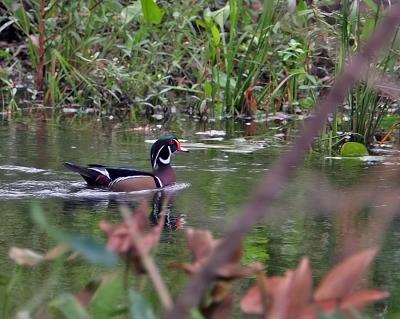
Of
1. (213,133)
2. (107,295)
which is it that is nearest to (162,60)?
(213,133)

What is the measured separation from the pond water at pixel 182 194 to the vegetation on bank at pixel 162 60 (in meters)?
0.77

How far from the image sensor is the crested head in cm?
870

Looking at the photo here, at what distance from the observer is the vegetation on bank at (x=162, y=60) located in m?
11.8

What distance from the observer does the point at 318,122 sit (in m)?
1.35

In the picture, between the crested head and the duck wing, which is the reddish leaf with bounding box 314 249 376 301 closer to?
the duck wing

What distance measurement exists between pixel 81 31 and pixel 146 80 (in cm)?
122

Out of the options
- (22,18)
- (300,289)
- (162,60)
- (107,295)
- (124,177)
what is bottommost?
(124,177)

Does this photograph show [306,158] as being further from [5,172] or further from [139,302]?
[139,302]

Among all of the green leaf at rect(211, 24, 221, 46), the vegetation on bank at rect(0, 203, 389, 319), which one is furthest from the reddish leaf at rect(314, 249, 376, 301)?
the green leaf at rect(211, 24, 221, 46)

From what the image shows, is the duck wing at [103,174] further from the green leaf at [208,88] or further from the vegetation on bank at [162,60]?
the green leaf at [208,88]

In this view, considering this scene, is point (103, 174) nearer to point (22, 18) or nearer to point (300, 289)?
point (22, 18)

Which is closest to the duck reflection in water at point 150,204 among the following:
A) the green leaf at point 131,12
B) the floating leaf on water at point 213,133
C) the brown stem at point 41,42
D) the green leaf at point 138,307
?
the floating leaf on water at point 213,133

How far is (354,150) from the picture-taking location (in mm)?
9031

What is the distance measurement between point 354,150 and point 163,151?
1.46 metres
